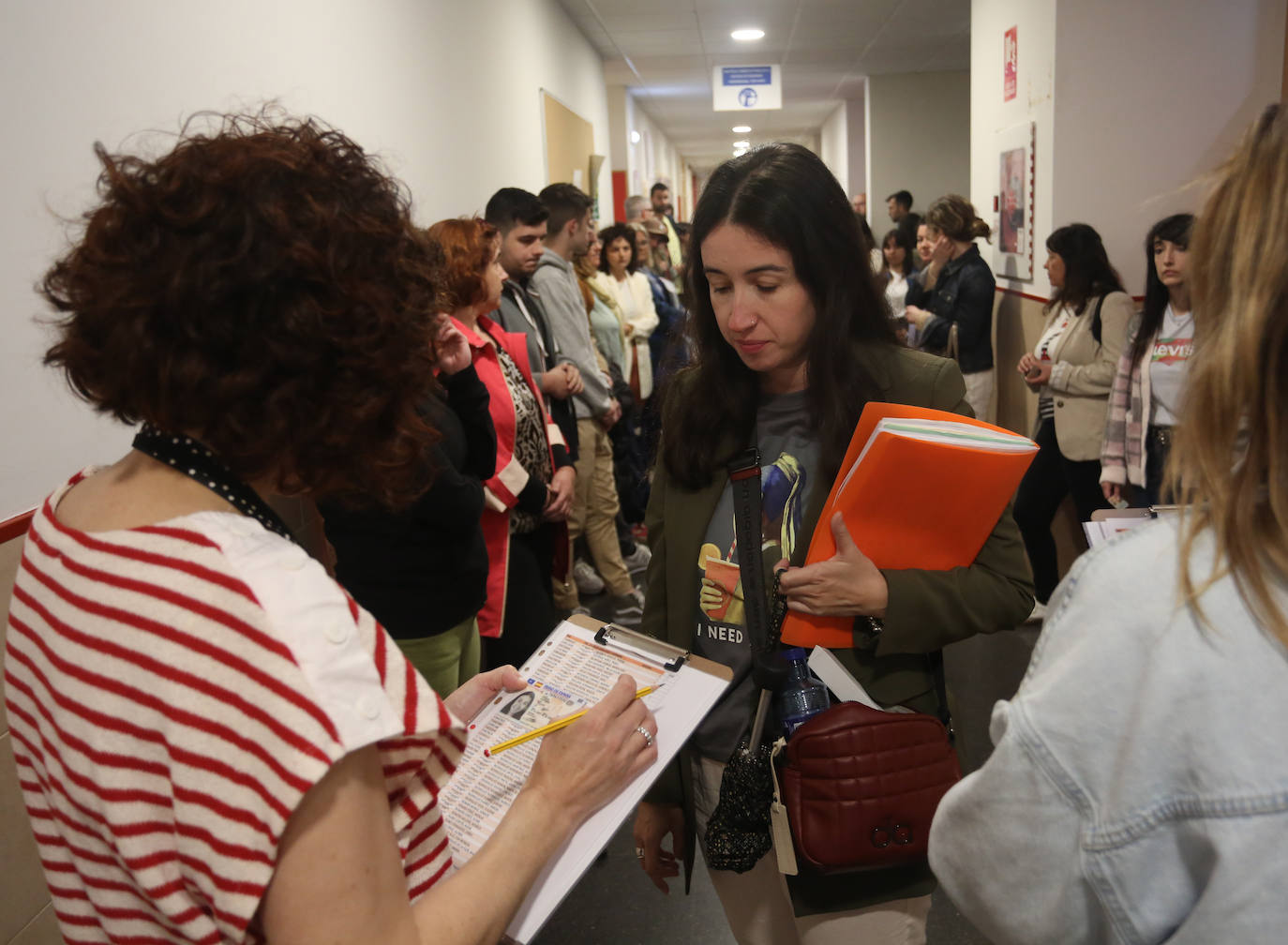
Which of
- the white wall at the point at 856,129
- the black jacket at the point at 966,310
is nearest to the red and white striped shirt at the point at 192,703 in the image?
the black jacket at the point at 966,310

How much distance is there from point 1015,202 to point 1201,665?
17.4ft

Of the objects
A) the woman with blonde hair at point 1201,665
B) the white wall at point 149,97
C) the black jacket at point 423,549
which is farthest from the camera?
the black jacket at point 423,549

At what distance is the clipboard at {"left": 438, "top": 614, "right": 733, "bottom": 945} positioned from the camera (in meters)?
0.93

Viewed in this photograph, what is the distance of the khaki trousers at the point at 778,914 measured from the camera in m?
1.24

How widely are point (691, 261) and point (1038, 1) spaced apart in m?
4.18

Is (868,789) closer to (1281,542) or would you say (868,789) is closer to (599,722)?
(599,722)

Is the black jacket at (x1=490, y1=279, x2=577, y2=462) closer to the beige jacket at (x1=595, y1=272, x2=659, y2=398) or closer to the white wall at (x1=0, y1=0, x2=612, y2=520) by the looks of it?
the white wall at (x1=0, y1=0, x2=612, y2=520)

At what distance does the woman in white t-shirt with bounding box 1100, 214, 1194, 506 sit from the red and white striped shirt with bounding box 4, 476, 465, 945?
3236 mm

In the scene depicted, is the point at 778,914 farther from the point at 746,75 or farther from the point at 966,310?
the point at 746,75

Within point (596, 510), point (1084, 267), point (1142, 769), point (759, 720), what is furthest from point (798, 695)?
point (1084, 267)

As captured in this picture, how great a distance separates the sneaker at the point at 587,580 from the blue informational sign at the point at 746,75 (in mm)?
7419

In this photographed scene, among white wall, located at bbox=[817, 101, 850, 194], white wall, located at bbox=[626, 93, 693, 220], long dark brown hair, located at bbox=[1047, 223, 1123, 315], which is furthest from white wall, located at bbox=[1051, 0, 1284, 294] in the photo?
white wall, located at bbox=[817, 101, 850, 194]

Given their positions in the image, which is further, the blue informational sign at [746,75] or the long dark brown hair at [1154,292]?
the blue informational sign at [746,75]

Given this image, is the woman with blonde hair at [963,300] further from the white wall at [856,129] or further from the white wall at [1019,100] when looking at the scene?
the white wall at [856,129]
